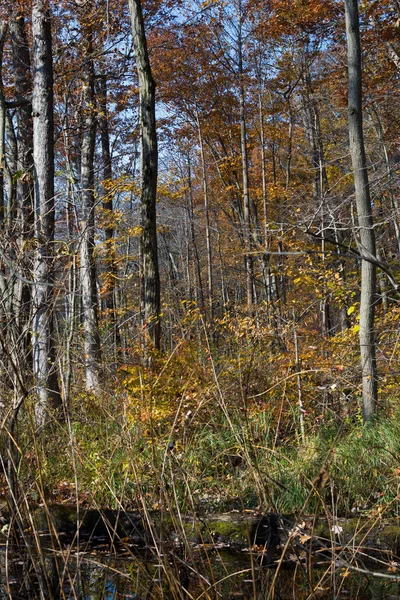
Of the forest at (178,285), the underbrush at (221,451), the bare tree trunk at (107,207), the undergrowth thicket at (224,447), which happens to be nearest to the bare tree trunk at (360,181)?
the forest at (178,285)

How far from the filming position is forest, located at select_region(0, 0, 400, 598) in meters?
3.92

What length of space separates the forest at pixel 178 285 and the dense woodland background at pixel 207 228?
0.06 metres

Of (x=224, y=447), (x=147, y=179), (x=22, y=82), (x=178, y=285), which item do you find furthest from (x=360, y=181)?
(x=22, y=82)

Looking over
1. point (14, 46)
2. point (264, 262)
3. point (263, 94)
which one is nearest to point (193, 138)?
point (263, 94)

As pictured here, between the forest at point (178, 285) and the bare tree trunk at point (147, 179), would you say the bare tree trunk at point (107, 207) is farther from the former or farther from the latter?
the bare tree trunk at point (147, 179)

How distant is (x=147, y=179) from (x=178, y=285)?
4.82 meters

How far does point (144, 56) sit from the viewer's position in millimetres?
8977

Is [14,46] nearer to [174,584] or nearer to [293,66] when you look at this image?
[293,66]

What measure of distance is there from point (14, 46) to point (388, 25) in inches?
279

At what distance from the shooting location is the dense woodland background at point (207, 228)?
411 centimetres

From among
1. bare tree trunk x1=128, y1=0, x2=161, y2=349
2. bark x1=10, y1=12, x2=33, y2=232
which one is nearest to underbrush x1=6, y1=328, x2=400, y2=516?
bare tree trunk x1=128, y1=0, x2=161, y2=349

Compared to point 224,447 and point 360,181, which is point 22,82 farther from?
point 224,447

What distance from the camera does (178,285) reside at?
13523 millimetres

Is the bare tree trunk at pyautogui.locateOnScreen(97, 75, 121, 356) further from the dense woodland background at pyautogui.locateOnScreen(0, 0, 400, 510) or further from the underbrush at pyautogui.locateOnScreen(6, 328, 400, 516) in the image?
the underbrush at pyautogui.locateOnScreen(6, 328, 400, 516)
